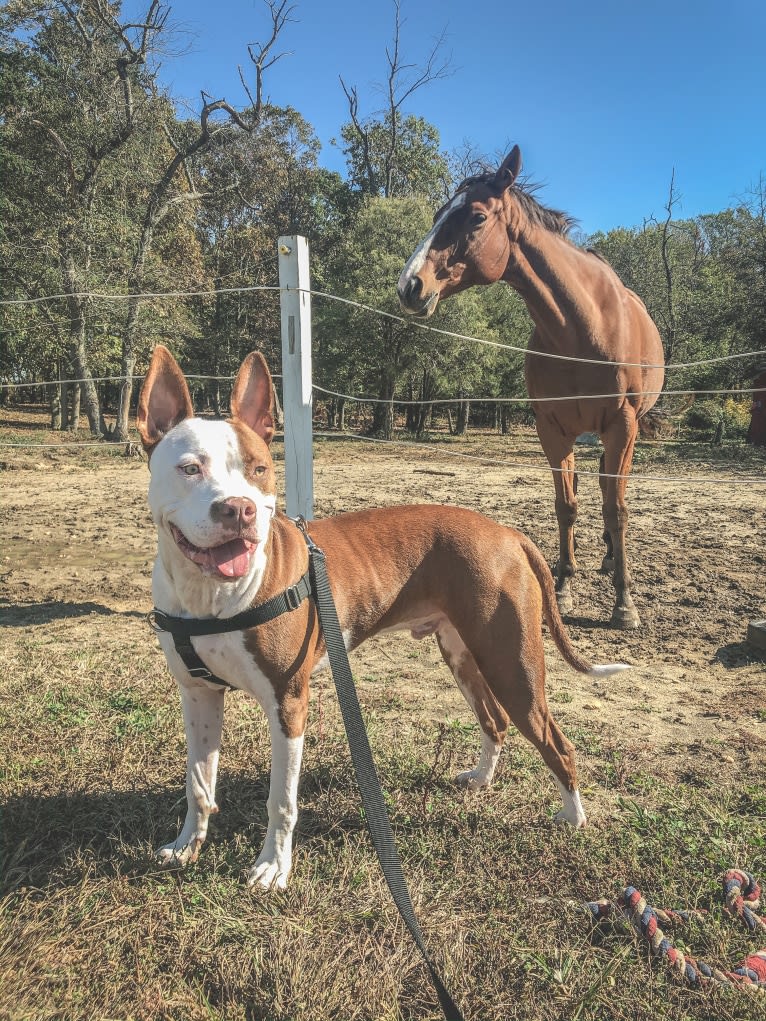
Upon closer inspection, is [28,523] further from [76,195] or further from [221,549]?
[76,195]

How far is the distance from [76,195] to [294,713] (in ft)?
76.3

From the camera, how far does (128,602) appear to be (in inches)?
226

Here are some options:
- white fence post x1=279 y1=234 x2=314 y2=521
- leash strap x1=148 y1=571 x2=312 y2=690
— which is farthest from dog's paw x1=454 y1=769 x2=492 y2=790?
white fence post x1=279 y1=234 x2=314 y2=521

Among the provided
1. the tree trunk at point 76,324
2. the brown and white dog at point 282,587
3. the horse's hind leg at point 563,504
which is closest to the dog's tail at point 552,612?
the brown and white dog at point 282,587

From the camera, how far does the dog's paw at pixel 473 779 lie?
2967 millimetres

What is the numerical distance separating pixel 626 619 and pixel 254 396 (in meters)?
4.00

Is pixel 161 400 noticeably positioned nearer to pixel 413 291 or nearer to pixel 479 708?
pixel 479 708

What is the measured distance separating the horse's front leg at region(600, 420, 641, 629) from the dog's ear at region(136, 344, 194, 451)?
12.6ft

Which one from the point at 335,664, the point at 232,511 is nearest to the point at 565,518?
the point at 335,664

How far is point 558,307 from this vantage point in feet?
16.6

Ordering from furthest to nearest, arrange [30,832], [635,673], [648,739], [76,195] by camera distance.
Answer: [76,195] → [635,673] → [648,739] → [30,832]

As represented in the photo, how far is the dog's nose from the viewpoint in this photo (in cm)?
189

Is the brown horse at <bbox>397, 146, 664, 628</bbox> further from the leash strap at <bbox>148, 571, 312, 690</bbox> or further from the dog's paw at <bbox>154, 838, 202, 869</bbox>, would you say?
the dog's paw at <bbox>154, 838, 202, 869</bbox>

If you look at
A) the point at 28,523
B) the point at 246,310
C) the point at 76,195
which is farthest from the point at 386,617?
the point at 246,310
